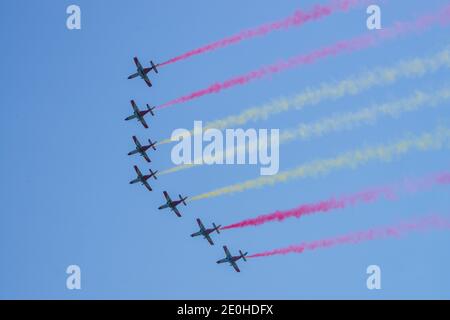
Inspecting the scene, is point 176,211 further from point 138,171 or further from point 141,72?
point 141,72

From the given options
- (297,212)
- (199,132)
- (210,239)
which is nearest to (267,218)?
(297,212)

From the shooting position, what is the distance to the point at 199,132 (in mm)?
61812

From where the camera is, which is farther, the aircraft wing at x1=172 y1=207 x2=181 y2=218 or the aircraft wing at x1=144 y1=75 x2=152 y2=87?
→ the aircraft wing at x1=172 y1=207 x2=181 y2=218

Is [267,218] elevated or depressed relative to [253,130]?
depressed

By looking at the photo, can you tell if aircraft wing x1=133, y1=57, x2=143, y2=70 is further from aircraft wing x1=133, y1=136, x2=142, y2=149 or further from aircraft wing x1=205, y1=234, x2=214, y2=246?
aircraft wing x1=205, y1=234, x2=214, y2=246

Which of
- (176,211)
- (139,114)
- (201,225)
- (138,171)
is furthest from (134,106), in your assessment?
(201,225)

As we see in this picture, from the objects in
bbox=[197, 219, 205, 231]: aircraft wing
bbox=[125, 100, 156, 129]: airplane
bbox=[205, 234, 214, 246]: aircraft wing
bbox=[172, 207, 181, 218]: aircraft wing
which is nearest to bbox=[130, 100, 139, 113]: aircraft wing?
bbox=[125, 100, 156, 129]: airplane

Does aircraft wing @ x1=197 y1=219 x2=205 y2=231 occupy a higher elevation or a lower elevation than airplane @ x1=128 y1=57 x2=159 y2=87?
lower

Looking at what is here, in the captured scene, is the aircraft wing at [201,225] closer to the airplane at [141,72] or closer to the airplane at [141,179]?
the airplane at [141,179]

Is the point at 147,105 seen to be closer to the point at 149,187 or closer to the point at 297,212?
the point at 149,187
